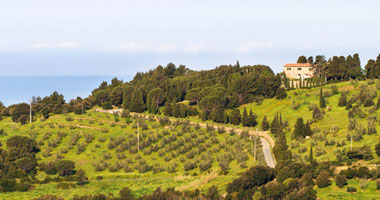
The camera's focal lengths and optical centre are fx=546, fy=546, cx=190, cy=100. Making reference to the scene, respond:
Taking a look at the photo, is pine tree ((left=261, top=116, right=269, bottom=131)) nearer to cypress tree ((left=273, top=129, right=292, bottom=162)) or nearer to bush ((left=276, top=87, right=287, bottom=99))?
cypress tree ((left=273, top=129, right=292, bottom=162))

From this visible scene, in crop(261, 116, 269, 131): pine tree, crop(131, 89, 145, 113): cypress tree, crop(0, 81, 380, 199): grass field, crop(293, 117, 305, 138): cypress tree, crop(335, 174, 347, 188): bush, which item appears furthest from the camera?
crop(131, 89, 145, 113): cypress tree

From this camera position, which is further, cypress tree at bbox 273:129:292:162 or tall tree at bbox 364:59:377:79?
tall tree at bbox 364:59:377:79

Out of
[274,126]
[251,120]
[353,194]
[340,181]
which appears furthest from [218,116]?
[353,194]

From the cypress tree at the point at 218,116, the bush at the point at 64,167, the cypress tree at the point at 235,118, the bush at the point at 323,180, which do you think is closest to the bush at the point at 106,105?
the cypress tree at the point at 218,116

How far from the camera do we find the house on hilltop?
14525 cm

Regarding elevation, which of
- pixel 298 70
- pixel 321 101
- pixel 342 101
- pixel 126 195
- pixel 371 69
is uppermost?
pixel 298 70

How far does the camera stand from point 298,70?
147m

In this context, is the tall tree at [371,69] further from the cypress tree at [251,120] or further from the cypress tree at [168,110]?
the cypress tree at [168,110]

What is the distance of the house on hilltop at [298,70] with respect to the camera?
145250mm

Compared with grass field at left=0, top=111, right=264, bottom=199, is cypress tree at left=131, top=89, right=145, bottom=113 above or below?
above

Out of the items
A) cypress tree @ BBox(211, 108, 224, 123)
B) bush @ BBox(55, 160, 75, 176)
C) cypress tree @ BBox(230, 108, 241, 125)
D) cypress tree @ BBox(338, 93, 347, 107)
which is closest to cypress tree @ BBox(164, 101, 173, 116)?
cypress tree @ BBox(211, 108, 224, 123)

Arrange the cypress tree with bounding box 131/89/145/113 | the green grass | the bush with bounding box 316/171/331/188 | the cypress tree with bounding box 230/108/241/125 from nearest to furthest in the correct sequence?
the green grass
the bush with bounding box 316/171/331/188
the cypress tree with bounding box 230/108/241/125
the cypress tree with bounding box 131/89/145/113

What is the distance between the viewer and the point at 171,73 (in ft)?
541

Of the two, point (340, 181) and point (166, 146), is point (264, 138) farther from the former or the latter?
point (340, 181)
